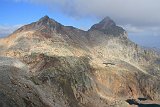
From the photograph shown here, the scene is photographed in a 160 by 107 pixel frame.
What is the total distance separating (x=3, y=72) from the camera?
103 m

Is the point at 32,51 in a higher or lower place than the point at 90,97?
higher

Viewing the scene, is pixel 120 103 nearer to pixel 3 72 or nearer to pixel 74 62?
pixel 74 62

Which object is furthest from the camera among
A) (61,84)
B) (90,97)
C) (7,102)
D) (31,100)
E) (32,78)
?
(90,97)

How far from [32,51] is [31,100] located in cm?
6934

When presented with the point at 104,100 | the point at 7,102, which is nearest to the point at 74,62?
the point at 104,100

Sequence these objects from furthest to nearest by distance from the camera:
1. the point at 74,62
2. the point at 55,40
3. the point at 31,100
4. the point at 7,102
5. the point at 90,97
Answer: the point at 55,40 < the point at 74,62 < the point at 90,97 < the point at 31,100 < the point at 7,102

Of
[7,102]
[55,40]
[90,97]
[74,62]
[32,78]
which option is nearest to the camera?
[7,102]

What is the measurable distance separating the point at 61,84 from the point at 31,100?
38914mm

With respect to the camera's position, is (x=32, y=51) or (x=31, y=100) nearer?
(x=31, y=100)

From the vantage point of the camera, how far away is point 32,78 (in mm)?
121125

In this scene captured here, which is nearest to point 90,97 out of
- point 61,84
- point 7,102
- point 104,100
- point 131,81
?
point 104,100

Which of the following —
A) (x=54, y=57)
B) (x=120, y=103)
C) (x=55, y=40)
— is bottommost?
(x=120, y=103)

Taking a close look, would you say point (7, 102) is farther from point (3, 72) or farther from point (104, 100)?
point (104, 100)

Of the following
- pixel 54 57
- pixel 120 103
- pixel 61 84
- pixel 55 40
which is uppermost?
pixel 55 40
